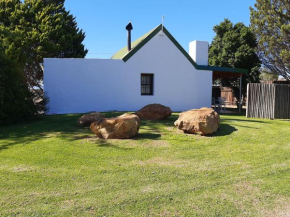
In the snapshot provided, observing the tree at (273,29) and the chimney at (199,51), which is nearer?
the tree at (273,29)

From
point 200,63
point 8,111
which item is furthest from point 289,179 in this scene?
point 200,63

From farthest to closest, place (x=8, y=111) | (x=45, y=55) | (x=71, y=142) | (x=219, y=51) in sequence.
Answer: (x=219, y=51) → (x=45, y=55) → (x=8, y=111) → (x=71, y=142)

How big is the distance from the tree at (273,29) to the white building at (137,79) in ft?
11.1

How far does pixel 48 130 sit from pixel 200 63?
1133cm

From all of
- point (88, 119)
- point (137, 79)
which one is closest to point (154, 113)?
point (88, 119)

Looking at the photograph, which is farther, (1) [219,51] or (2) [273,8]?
(1) [219,51]

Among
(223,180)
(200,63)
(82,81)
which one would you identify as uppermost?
(200,63)

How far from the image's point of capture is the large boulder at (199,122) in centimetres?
754

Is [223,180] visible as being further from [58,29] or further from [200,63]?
[58,29]

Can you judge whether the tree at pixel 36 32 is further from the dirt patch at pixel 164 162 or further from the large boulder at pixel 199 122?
the dirt patch at pixel 164 162

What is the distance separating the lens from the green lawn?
11.8 feet

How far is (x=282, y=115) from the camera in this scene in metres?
12.5

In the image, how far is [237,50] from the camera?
64.2 ft

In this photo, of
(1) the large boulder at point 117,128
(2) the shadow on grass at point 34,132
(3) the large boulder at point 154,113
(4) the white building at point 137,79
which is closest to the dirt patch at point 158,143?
(1) the large boulder at point 117,128
